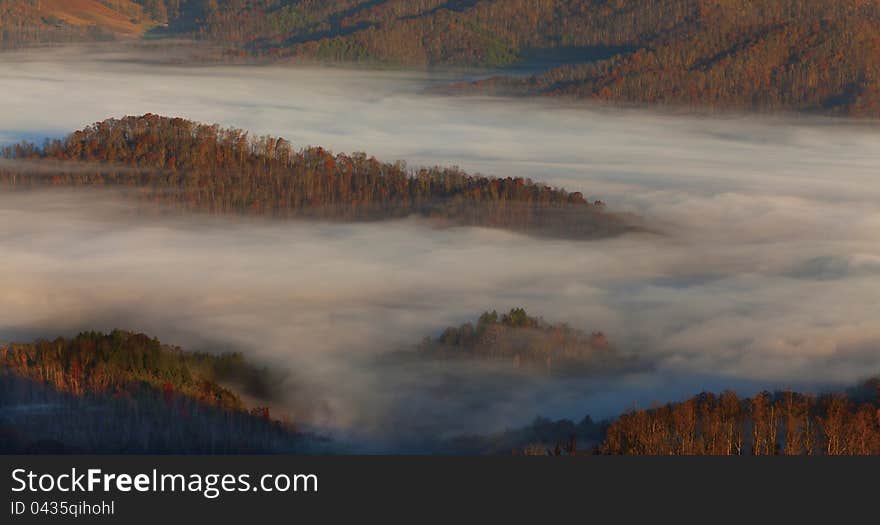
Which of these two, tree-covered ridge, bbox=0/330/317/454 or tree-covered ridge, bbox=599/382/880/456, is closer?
tree-covered ridge, bbox=599/382/880/456

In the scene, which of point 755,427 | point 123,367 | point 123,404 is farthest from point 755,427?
point 123,367

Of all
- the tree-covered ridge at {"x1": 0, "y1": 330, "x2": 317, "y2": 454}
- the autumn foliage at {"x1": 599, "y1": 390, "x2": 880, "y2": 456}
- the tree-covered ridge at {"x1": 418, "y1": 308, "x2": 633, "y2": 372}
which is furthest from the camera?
the tree-covered ridge at {"x1": 418, "y1": 308, "x2": 633, "y2": 372}

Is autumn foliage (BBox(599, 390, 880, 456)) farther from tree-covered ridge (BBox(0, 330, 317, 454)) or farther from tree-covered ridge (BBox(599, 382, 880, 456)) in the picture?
tree-covered ridge (BBox(0, 330, 317, 454))

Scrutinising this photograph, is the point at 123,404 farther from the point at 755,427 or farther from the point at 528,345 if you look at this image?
the point at 528,345

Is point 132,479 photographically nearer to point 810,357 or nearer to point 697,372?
point 697,372

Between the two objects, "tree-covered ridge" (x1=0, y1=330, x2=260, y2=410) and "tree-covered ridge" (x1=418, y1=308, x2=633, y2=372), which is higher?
"tree-covered ridge" (x1=0, y1=330, x2=260, y2=410)

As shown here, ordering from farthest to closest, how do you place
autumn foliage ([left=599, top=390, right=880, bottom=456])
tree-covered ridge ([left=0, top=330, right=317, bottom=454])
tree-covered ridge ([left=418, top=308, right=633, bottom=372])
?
tree-covered ridge ([left=418, top=308, right=633, bottom=372])
tree-covered ridge ([left=0, top=330, right=317, bottom=454])
autumn foliage ([left=599, top=390, right=880, bottom=456])

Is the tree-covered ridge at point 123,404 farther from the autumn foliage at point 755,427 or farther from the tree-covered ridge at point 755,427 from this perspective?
the autumn foliage at point 755,427

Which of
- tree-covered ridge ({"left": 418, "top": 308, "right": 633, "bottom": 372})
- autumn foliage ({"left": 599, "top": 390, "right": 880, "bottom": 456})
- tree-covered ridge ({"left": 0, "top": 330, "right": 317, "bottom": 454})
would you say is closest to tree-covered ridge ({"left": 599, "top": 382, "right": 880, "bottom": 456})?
autumn foliage ({"left": 599, "top": 390, "right": 880, "bottom": 456})
